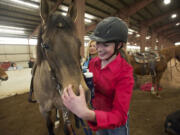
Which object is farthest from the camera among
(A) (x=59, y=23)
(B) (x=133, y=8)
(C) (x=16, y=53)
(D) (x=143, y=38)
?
(C) (x=16, y=53)

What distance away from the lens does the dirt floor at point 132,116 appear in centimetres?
204

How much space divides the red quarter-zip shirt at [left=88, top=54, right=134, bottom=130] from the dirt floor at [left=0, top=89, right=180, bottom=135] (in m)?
1.73

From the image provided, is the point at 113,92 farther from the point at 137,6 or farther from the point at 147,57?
the point at 137,6

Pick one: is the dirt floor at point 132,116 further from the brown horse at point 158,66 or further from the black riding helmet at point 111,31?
the black riding helmet at point 111,31

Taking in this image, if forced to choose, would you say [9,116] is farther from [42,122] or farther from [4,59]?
[4,59]

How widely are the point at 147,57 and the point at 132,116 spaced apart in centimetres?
242

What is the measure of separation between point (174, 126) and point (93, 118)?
189 cm

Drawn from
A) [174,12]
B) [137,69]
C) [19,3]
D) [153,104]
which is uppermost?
[174,12]

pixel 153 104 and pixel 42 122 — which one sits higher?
pixel 153 104

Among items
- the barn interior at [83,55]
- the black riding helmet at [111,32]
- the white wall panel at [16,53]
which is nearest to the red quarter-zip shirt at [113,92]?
the black riding helmet at [111,32]

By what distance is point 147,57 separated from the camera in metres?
3.73

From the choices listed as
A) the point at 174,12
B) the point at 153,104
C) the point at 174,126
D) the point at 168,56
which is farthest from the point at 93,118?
the point at 174,12

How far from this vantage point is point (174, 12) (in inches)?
283

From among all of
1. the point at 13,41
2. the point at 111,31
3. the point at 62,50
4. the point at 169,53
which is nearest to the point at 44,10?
the point at 62,50
